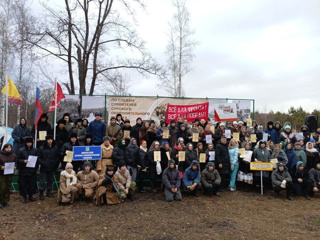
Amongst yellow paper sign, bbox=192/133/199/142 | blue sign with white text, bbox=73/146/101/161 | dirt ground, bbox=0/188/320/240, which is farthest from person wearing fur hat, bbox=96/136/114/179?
yellow paper sign, bbox=192/133/199/142

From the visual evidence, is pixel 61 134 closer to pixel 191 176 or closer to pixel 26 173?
pixel 26 173

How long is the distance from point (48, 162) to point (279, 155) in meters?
8.21

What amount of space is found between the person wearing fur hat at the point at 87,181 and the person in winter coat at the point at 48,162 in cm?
95

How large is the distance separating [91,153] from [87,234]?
3.20 metres

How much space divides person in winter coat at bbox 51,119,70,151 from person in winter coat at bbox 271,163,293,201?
758cm

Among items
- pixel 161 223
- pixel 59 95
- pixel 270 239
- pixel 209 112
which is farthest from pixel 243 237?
pixel 209 112

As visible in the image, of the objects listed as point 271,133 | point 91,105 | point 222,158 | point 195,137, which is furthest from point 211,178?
point 91,105

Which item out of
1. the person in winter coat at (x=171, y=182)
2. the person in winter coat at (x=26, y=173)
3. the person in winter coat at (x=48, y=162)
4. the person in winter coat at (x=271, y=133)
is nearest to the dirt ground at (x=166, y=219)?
the person in winter coat at (x=171, y=182)

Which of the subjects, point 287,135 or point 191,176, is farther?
point 287,135

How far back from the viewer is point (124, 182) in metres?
8.82

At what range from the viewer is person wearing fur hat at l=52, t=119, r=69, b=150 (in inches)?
385

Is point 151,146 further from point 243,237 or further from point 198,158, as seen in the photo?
point 243,237

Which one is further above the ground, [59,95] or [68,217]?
[59,95]

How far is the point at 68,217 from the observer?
7309 millimetres
